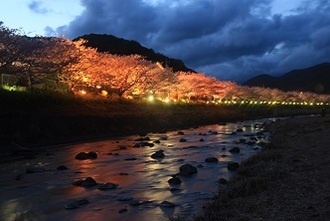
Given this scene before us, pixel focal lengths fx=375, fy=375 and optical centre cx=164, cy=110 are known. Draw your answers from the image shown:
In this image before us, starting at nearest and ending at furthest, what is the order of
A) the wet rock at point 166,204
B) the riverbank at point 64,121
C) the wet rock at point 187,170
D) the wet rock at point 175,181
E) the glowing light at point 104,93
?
the wet rock at point 166,204, the wet rock at point 175,181, the wet rock at point 187,170, the riverbank at point 64,121, the glowing light at point 104,93

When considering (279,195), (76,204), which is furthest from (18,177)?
(279,195)

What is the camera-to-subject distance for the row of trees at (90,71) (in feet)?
127

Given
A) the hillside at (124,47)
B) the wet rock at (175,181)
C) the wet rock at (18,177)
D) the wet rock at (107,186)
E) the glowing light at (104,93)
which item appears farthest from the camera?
the hillside at (124,47)

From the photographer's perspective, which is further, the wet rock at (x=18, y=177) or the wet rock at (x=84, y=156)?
the wet rock at (x=84, y=156)

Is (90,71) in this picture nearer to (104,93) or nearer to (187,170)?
(104,93)

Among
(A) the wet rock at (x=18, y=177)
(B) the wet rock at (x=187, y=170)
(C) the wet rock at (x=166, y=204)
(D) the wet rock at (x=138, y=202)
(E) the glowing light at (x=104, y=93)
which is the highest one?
(E) the glowing light at (x=104, y=93)

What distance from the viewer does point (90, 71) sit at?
201 ft

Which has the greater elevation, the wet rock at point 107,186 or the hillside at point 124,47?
the hillside at point 124,47

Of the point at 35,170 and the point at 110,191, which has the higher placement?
the point at 35,170

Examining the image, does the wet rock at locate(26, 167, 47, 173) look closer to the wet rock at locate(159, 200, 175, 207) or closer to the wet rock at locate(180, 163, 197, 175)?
the wet rock at locate(180, 163, 197, 175)

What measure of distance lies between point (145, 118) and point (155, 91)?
1278 inches

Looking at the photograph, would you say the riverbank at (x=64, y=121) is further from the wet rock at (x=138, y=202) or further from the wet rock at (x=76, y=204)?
the wet rock at (x=138, y=202)

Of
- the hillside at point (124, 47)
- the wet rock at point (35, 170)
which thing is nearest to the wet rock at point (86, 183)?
the wet rock at point (35, 170)

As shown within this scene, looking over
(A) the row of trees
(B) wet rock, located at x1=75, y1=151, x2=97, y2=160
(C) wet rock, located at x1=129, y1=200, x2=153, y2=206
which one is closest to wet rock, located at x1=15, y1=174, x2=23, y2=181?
(B) wet rock, located at x1=75, y1=151, x2=97, y2=160
